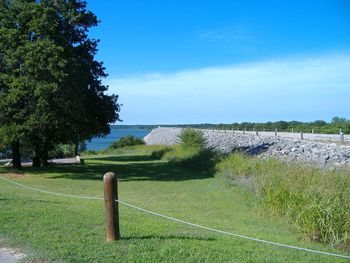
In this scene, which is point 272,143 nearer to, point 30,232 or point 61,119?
point 61,119

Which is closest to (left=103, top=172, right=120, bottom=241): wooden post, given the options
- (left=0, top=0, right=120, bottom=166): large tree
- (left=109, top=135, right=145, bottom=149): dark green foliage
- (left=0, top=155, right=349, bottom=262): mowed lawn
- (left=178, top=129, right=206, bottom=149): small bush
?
(left=0, top=155, right=349, bottom=262): mowed lawn

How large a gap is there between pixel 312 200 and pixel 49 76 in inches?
743

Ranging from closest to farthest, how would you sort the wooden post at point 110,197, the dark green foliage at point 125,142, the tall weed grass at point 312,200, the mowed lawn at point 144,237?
the mowed lawn at point 144,237
the wooden post at point 110,197
the tall weed grass at point 312,200
the dark green foliage at point 125,142

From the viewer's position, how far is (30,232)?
7941mm

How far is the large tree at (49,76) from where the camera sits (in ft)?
81.3

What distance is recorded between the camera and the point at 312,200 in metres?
9.94

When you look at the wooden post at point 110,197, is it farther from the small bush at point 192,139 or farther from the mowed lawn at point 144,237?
the small bush at point 192,139

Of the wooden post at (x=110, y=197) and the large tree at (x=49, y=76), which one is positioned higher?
the large tree at (x=49, y=76)

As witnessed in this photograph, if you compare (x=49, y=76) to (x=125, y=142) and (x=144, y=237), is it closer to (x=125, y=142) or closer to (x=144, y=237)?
(x=144, y=237)

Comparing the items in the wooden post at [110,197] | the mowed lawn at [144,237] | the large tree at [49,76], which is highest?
the large tree at [49,76]

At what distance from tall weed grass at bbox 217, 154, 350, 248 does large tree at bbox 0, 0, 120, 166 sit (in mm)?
13003

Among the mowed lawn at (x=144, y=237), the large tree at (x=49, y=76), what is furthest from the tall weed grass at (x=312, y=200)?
the large tree at (x=49, y=76)

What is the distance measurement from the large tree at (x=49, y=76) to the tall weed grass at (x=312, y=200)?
13003 millimetres

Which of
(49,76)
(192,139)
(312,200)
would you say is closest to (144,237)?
(312,200)
